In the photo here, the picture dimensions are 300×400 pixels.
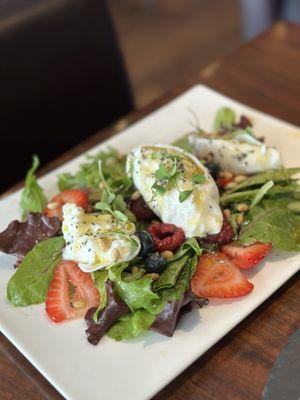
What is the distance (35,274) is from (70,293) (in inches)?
4.3

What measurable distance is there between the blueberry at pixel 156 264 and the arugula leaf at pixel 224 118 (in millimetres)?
664

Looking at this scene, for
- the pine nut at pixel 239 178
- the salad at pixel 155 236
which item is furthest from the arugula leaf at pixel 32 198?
the pine nut at pixel 239 178

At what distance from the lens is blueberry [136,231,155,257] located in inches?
53.7

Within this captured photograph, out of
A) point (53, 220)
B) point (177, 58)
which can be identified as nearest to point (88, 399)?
point (53, 220)

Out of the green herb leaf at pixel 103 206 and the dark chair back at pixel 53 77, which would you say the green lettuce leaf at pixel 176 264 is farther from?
the dark chair back at pixel 53 77

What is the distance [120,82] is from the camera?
93.9 inches

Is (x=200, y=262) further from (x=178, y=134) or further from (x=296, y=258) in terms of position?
(x=178, y=134)

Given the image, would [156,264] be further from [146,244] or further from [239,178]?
[239,178]

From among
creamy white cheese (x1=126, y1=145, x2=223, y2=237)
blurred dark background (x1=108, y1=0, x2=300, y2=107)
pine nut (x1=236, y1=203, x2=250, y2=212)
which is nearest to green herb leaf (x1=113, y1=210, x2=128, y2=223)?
creamy white cheese (x1=126, y1=145, x2=223, y2=237)

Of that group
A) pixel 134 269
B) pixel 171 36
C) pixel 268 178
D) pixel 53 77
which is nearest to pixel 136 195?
pixel 134 269

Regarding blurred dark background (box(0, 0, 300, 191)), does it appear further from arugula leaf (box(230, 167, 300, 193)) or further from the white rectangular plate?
arugula leaf (box(230, 167, 300, 193))

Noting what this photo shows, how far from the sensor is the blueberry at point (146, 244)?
4.48 feet

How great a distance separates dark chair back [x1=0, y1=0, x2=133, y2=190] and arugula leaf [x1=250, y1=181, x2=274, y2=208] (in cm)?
105

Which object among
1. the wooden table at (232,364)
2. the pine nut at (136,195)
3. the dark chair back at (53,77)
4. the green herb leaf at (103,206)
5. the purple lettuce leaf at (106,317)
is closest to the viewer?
the wooden table at (232,364)
